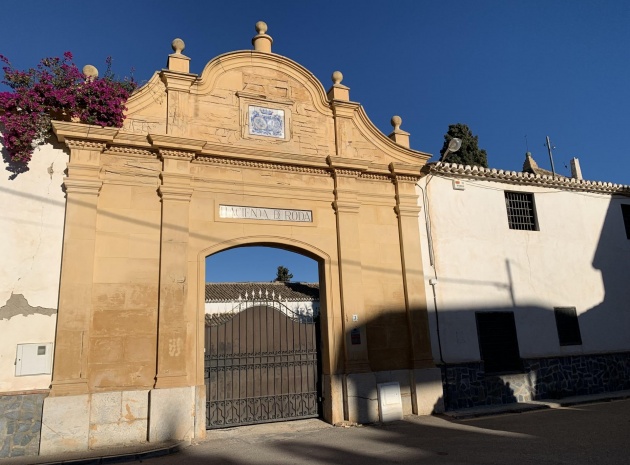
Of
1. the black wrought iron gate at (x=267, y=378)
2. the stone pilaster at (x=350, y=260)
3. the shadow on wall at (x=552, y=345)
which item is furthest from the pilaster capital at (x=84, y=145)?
the shadow on wall at (x=552, y=345)

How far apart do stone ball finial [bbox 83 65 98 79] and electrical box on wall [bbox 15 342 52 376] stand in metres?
4.76

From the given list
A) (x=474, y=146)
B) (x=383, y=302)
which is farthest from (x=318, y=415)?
(x=474, y=146)

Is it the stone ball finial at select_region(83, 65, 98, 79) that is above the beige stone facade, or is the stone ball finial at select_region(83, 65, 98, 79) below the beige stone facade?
above

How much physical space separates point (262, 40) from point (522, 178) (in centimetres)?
728

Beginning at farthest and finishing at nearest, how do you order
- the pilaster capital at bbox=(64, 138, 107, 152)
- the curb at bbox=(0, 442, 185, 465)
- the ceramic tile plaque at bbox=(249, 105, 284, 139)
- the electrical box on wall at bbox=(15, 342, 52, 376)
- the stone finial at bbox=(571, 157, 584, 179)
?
1. the stone finial at bbox=(571, 157, 584, 179)
2. the ceramic tile plaque at bbox=(249, 105, 284, 139)
3. the pilaster capital at bbox=(64, 138, 107, 152)
4. the electrical box on wall at bbox=(15, 342, 52, 376)
5. the curb at bbox=(0, 442, 185, 465)

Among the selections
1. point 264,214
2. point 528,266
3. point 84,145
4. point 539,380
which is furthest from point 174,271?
point 539,380

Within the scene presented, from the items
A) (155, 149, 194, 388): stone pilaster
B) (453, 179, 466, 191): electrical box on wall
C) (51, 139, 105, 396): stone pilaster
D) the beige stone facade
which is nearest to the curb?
the beige stone facade

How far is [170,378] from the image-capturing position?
780cm

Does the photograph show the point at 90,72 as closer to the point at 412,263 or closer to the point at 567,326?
the point at 412,263

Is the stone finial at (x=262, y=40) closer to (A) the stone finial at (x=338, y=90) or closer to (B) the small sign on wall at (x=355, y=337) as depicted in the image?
(A) the stone finial at (x=338, y=90)

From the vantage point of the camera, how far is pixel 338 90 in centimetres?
1059

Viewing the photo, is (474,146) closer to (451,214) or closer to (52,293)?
(451,214)

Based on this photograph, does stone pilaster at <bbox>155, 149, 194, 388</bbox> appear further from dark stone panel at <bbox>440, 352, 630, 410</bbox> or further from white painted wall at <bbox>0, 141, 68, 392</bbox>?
dark stone panel at <bbox>440, 352, 630, 410</bbox>

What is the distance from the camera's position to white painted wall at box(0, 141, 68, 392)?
7.29 metres
